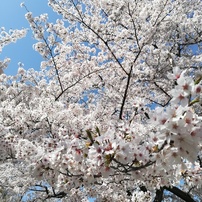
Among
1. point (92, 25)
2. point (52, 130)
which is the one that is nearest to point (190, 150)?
point (52, 130)

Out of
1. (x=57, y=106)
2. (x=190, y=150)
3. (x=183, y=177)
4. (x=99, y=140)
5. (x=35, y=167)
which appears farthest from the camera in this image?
(x=57, y=106)

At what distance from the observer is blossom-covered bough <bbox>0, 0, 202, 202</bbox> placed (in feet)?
7.67

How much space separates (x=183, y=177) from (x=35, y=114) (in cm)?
383

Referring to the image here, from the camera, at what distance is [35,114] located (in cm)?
685

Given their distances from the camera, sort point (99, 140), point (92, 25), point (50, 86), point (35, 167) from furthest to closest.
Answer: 1. point (50, 86)
2. point (92, 25)
3. point (35, 167)
4. point (99, 140)

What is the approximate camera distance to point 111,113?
995cm

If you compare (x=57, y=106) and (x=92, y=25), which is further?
(x=92, y=25)

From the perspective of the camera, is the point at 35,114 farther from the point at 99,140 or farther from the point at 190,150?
the point at 190,150

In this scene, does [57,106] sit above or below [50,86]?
below

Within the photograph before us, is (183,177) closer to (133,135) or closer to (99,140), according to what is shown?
(133,135)

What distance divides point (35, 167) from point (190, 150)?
5.74 feet

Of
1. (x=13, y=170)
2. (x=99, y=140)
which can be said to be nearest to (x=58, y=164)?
(x=99, y=140)

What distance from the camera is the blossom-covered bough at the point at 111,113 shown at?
2.34 metres

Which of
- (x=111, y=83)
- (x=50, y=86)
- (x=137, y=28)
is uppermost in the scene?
(x=137, y=28)
